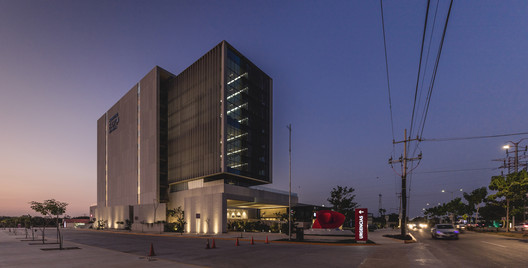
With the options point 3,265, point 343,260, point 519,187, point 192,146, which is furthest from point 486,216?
point 3,265

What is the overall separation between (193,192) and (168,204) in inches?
463

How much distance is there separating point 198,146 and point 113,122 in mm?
41594

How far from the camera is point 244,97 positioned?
6041 centimetres

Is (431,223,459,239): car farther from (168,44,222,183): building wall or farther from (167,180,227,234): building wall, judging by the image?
(168,44,222,183): building wall

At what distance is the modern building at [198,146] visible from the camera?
173 ft

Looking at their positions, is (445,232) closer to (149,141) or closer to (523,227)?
(523,227)

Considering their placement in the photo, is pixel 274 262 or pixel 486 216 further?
pixel 486 216

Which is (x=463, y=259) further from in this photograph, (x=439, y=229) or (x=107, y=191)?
(x=107, y=191)

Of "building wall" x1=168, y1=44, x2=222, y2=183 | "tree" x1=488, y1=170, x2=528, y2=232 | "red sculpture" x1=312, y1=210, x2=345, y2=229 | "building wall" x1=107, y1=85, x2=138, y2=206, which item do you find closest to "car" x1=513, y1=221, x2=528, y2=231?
"tree" x1=488, y1=170, x2=528, y2=232

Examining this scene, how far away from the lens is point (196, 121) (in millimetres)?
58344

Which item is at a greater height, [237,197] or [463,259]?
[463,259]

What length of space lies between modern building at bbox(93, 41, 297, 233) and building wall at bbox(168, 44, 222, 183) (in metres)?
0.19

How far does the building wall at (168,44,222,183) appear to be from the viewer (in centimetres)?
5384

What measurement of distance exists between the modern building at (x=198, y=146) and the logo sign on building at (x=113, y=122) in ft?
13.6
